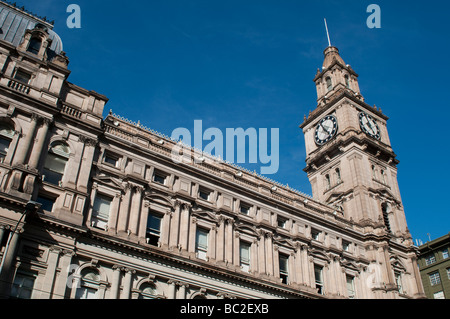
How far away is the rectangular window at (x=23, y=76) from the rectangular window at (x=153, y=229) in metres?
13.6

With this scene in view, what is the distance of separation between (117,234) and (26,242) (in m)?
6.24

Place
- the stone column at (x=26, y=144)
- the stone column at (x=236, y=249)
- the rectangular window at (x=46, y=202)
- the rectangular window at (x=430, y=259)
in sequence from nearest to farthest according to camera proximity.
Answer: the stone column at (x=26, y=144) → the rectangular window at (x=46, y=202) → the stone column at (x=236, y=249) → the rectangular window at (x=430, y=259)

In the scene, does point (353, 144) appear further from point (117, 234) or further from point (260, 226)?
point (117, 234)

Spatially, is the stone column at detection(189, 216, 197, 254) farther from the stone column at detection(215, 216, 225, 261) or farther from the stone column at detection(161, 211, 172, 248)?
the stone column at detection(215, 216, 225, 261)

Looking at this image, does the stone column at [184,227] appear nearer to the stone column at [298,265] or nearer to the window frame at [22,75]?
the stone column at [298,265]

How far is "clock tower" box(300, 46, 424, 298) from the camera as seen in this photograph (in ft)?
158

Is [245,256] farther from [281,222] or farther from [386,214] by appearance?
[386,214]

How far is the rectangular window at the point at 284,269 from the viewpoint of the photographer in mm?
39594

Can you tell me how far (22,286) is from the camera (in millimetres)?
26297

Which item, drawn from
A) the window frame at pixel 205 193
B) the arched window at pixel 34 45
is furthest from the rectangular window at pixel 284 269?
the arched window at pixel 34 45

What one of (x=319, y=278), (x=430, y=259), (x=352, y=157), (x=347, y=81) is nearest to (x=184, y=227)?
(x=319, y=278)

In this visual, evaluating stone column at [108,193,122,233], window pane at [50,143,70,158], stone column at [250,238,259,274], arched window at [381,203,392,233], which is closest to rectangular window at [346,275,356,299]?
arched window at [381,203,392,233]

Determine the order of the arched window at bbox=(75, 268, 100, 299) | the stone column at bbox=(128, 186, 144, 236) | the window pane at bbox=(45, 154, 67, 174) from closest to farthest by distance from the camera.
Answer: the arched window at bbox=(75, 268, 100, 299)
the window pane at bbox=(45, 154, 67, 174)
the stone column at bbox=(128, 186, 144, 236)
